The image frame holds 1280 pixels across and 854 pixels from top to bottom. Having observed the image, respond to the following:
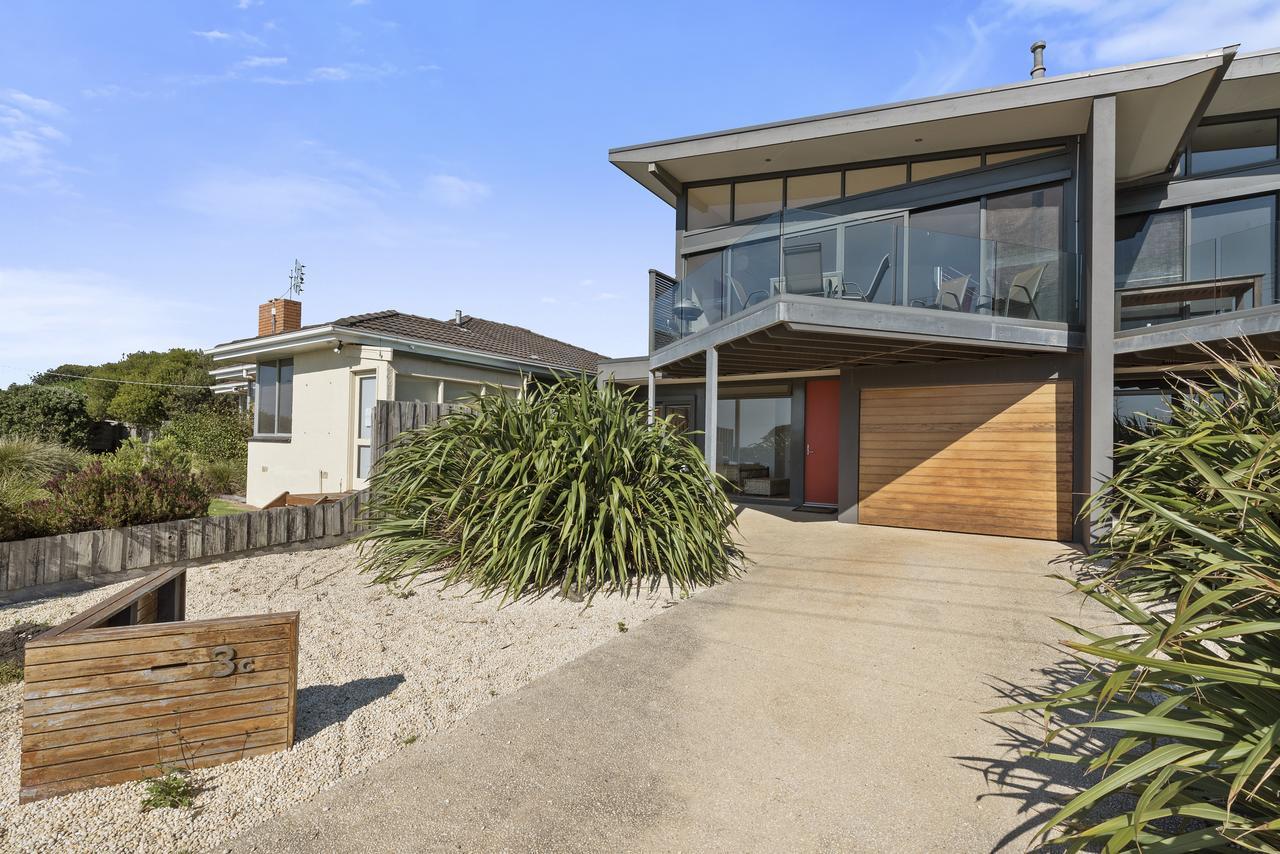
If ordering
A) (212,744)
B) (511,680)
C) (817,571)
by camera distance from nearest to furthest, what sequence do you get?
(212,744) < (511,680) < (817,571)

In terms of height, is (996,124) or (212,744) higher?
(996,124)

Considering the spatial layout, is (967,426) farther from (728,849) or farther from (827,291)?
(728,849)

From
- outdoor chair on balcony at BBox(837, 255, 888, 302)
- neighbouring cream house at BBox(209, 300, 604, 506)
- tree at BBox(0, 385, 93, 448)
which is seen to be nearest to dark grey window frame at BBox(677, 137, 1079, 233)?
outdoor chair on balcony at BBox(837, 255, 888, 302)

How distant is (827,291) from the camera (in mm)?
8023

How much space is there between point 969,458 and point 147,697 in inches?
400

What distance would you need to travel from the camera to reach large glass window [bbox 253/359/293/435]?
1286 centimetres

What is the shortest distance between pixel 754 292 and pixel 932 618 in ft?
16.4

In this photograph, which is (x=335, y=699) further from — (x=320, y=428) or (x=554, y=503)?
(x=320, y=428)

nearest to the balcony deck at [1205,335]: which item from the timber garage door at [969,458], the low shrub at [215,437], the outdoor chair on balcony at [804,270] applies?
the timber garage door at [969,458]

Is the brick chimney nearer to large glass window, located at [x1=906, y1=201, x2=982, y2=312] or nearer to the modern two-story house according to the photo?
the modern two-story house

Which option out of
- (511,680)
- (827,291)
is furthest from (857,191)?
(511,680)

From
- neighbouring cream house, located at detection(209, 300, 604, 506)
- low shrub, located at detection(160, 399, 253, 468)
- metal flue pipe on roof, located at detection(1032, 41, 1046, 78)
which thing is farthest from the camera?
low shrub, located at detection(160, 399, 253, 468)

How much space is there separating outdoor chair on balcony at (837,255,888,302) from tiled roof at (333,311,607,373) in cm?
766

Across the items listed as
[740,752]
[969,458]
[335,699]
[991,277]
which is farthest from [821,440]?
[335,699]
